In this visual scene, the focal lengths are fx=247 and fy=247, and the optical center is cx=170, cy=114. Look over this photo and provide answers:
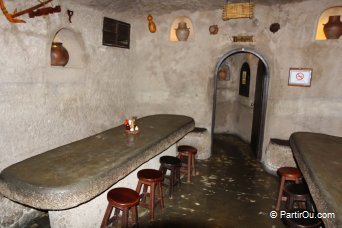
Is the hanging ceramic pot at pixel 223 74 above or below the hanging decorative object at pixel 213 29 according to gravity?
below

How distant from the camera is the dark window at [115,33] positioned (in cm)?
497

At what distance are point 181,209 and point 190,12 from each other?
4.23 metres

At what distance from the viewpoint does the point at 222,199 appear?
4.12 meters

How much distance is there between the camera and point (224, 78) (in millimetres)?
8500

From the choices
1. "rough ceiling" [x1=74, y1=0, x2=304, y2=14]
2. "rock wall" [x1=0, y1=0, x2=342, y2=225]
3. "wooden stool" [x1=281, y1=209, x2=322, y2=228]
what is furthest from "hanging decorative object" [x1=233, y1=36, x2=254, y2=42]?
"wooden stool" [x1=281, y1=209, x2=322, y2=228]

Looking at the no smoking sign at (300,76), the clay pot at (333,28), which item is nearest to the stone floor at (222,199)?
the no smoking sign at (300,76)

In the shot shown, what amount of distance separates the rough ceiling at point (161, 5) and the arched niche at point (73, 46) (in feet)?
2.18

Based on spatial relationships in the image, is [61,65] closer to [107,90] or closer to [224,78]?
[107,90]

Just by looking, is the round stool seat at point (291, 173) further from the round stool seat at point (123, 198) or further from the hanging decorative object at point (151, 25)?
the hanging decorative object at point (151, 25)

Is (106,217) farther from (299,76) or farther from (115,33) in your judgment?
(299,76)

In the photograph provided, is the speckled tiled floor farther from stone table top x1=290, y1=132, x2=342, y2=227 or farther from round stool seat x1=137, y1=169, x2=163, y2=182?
stone table top x1=290, y1=132, x2=342, y2=227

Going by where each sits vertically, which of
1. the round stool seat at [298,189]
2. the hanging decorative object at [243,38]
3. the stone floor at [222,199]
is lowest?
the stone floor at [222,199]

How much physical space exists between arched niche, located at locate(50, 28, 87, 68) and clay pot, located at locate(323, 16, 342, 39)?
4.63 m

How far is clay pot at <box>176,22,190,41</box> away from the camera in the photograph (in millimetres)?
5672
